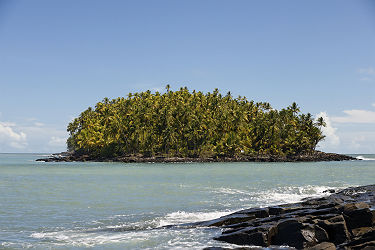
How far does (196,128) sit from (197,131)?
3.75ft

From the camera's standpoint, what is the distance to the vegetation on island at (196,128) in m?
110

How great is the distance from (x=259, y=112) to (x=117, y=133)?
163 feet

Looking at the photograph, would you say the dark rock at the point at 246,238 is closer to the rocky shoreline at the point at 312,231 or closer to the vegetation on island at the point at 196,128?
the rocky shoreline at the point at 312,231

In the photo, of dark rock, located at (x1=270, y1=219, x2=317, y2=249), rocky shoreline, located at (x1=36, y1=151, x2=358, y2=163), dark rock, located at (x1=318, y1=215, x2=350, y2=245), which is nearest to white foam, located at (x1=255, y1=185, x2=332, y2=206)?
dark rock, located at (x1=318, y1=215, x2=350, y2=245)

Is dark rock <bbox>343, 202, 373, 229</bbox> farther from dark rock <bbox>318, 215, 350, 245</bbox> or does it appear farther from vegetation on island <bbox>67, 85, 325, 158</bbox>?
vegetation on island <bbox>67, 85, 325, 158</bbox>

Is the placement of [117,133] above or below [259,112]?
below

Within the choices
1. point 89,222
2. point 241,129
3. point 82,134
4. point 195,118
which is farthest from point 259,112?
point 89,222

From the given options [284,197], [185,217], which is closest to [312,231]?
[185,217]

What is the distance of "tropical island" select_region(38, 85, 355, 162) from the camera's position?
110 metres

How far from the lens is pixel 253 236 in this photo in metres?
12.8

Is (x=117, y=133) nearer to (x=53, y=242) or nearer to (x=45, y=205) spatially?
(x=45, y=205)

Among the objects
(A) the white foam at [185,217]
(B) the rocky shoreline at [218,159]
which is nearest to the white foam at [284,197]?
(A) the white foam at [185,217]

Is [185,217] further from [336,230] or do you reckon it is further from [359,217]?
[359,217]

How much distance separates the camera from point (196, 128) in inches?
4281
